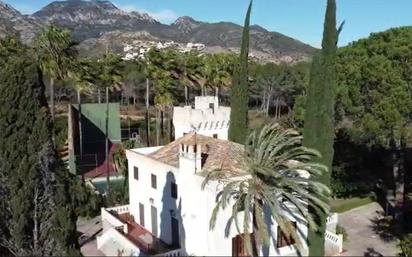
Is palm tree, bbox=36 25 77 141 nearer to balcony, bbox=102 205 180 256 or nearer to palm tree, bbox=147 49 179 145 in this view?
palm tree, bbox=147 49 179 145

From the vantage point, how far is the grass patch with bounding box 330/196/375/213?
3315 cm

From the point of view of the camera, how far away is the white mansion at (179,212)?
69.4ft

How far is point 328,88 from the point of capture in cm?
2367

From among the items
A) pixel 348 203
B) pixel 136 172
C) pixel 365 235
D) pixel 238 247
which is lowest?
pixel 365 235

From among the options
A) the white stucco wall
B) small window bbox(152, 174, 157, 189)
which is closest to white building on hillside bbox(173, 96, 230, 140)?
the white stucco wall

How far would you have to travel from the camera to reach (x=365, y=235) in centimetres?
2823

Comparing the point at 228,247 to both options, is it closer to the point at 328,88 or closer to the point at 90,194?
the point at 328,88

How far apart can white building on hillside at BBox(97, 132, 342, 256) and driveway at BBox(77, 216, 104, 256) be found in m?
0.65

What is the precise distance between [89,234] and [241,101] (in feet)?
43.0

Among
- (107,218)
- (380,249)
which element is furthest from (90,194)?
(380,249)

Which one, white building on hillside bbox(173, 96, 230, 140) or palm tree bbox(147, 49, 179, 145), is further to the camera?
palm tree bbox(147, 49, 179, 145)

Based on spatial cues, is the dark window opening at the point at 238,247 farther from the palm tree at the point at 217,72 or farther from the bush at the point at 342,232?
the palm tree at the point at 217,72

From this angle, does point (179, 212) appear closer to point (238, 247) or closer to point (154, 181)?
point (154, 181)

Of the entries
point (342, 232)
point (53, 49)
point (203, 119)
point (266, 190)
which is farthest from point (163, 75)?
point (266, 190)
